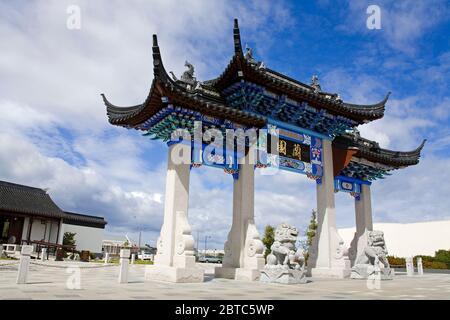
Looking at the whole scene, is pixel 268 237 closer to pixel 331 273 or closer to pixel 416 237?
pixel 331 273

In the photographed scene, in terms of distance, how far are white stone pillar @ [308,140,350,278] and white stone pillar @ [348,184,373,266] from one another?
335cm

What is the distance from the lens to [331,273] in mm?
15688

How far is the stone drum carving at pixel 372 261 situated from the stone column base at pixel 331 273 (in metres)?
0.34

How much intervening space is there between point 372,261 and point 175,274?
29.4 ft

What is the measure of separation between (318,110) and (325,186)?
11.7 ft

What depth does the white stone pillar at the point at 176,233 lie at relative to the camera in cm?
1164

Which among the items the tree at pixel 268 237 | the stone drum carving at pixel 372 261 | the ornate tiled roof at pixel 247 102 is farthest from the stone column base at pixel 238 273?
the tree at pixel 268 237

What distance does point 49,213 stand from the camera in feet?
116

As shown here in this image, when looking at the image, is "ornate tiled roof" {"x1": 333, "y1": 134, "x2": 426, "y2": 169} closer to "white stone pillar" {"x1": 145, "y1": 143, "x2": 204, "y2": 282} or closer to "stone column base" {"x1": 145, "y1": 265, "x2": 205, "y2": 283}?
"white stone pillar" {"x1": 145, "y1": 143, "x2": 204, "y2": 282}

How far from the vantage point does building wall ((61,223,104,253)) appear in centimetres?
3947

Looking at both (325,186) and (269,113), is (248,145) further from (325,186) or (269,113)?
(325,186)

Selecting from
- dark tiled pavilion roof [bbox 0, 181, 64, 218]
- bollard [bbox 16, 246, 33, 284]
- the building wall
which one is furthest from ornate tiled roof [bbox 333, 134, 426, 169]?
the building wall

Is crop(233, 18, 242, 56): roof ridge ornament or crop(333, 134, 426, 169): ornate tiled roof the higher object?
crop(233, 18, 242, 56): roof ridge ornament

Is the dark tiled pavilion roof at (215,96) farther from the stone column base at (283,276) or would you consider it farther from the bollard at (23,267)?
the bollard at (23,267)
